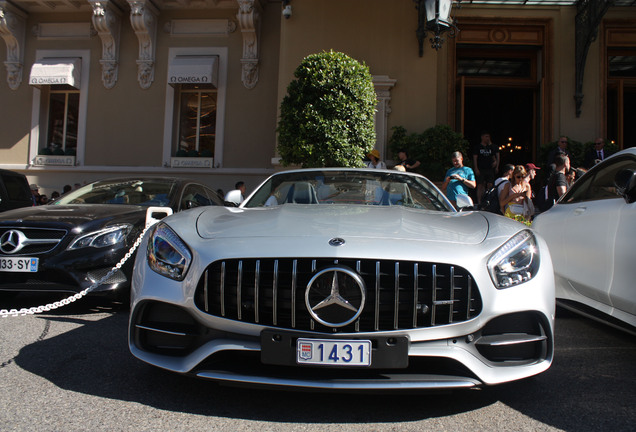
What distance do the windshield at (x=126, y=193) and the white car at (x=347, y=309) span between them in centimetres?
297

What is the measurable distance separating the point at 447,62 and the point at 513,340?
38.6 ft

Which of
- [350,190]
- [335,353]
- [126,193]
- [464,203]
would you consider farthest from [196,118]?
[335,353]

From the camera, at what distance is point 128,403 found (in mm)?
2287

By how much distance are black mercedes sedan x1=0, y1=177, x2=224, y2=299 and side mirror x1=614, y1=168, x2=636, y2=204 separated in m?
3.48

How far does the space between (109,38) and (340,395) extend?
45.8ft

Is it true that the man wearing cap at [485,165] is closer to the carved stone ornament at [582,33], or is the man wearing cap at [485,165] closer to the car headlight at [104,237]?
the carved stone ornament at [582,33]

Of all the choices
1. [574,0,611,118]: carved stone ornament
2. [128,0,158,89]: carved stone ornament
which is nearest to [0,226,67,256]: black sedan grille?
[128,0,158,89]: carved stone ornament

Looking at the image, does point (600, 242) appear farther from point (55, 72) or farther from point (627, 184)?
point (55, 72)

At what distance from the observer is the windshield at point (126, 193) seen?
523 cm

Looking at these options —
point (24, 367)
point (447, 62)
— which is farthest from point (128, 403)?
point (447, 62)

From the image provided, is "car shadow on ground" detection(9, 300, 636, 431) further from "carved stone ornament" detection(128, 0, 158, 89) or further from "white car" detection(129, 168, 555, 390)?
"carved stone ornament" detection(128, 0, 158, 89)

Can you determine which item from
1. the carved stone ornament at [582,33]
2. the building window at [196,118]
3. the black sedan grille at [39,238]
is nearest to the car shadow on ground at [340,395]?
the black sedan grille at [39,238]

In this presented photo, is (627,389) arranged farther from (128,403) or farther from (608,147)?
(608,147)

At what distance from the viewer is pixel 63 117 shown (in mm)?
14719
